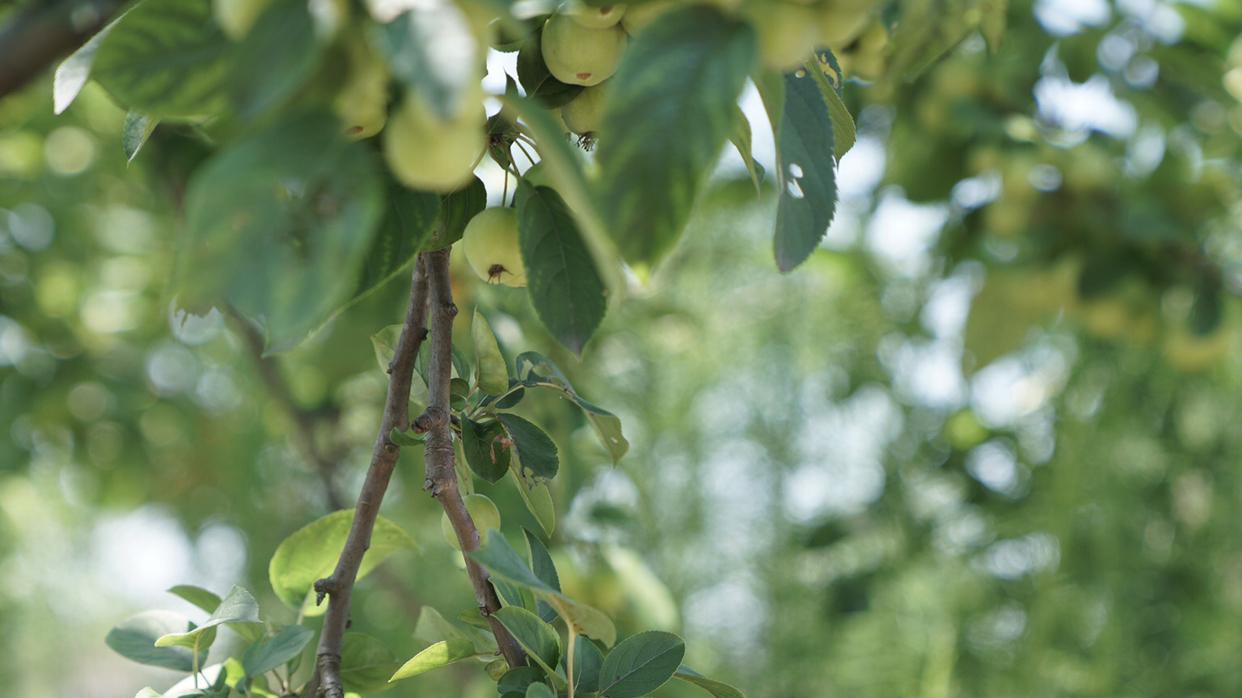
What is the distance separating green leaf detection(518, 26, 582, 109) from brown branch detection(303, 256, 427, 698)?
0.06 metres

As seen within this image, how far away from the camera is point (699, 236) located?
1.31 metres

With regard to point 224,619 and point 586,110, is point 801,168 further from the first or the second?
point 224,619

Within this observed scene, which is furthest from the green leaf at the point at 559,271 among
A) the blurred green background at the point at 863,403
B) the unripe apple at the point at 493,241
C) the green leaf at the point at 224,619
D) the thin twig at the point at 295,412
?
the thin twig at the point at 295,412

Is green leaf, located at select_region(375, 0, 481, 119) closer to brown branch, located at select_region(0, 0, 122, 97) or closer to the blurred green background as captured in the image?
brown branch, located at select_region(0, 0, 122, 97)

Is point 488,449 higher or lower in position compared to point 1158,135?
higher

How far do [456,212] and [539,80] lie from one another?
4cm

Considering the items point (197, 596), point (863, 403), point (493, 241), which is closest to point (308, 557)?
point (197, 596)

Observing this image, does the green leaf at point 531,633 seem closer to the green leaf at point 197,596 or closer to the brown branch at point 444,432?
the brown branch at point 444,432

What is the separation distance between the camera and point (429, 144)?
0.57 ft

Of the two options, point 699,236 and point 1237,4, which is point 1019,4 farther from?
point 699,236

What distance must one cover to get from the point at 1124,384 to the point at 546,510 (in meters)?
0.90

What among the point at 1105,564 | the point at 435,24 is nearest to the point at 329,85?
the point at 435,24

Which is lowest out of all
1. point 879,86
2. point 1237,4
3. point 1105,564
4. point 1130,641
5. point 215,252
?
point 1130,641

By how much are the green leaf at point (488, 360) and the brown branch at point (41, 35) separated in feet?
0.42
